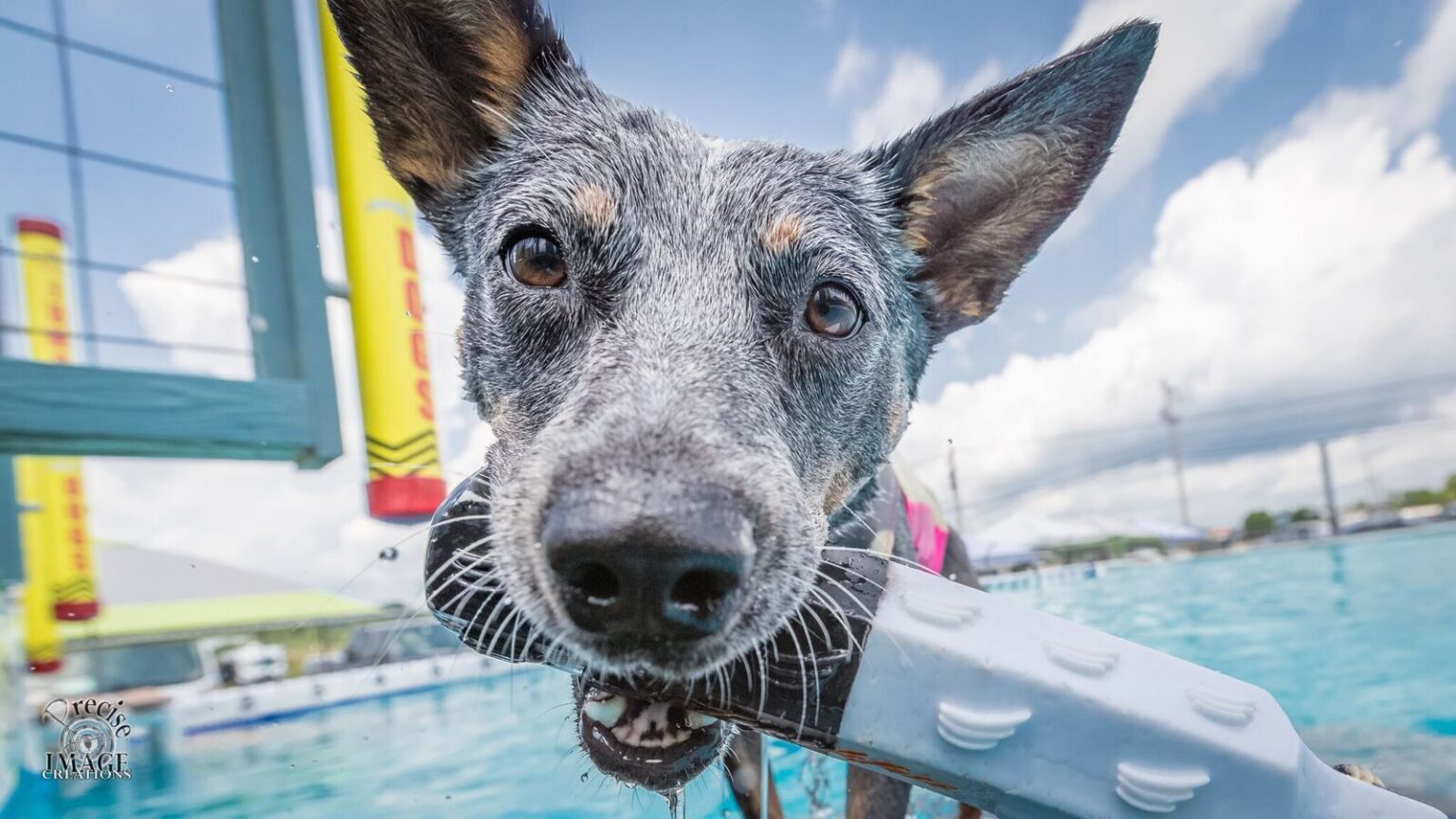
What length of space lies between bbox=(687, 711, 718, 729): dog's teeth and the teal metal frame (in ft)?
8.24

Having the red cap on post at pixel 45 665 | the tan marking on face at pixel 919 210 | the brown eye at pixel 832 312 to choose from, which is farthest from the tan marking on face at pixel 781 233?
the red cap on post at pixel 45 665

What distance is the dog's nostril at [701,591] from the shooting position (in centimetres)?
99

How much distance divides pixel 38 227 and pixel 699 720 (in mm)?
3286

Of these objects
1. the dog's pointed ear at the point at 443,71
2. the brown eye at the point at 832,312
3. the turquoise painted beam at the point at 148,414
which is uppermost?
the dog's pointed ear at the point at 443,71

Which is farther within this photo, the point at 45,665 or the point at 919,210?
the point at 45,665

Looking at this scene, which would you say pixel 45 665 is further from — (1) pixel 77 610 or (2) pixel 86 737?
(2) pixel 86 737

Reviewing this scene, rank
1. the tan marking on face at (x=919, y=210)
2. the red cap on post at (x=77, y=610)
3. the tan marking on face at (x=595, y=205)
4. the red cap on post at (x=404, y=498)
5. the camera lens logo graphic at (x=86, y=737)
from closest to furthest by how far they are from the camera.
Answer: the tan marking on face at (x=595, y=205)
the tan marking on face at (x=919, y=210)
the camera lens logo graphic at (x=86, y=737)
the red cap on post at (x=404, y=498)
the red cap on post at (x=77, y=610)

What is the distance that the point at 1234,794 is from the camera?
1.33 m

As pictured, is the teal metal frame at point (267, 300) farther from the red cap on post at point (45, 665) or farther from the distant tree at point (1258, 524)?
the distant tree at point (1258, 524)

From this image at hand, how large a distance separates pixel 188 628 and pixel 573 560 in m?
4.33

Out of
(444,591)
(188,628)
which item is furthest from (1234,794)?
(188,628)

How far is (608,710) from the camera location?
4.94ft

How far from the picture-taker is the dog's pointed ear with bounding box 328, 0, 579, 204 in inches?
71.7

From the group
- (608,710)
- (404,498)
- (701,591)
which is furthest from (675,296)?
(404,498)
